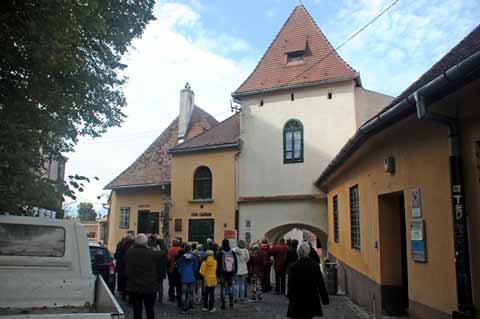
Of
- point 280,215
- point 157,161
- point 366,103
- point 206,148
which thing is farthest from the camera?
point 157,161

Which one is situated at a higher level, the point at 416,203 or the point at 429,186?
the point at 429,186

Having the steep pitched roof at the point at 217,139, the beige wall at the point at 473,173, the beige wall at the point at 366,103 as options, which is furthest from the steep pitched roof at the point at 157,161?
the beige wall at the point at 473,173

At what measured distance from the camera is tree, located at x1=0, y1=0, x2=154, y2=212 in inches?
241

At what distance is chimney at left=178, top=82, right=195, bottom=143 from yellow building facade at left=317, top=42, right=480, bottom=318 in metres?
17.4

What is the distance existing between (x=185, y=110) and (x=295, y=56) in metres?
8.03

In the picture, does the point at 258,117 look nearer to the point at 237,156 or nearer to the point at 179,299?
the point at 237,156

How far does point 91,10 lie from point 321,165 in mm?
15874

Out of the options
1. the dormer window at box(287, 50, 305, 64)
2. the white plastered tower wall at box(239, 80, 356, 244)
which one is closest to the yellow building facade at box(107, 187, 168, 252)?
the white plastered tower wall at box(239, 80, 356, 244)

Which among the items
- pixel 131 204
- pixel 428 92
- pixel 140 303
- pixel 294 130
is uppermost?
pixel 294 130

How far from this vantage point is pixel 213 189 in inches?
929

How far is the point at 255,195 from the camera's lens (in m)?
22.5

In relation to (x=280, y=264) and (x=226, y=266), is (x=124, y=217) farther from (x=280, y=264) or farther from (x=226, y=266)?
(x=226, y=266)

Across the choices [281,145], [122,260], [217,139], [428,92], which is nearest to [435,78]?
[428,92]

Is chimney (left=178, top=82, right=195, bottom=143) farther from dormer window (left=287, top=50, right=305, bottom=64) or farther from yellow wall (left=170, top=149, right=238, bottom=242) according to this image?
dormer window (left=287, top=50, right=305, bottom=64)
